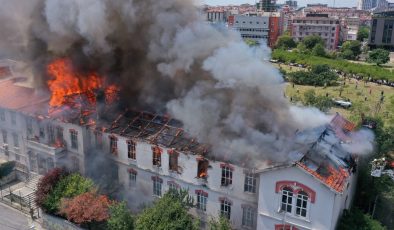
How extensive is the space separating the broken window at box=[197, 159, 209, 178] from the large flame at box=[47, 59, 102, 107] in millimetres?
11296

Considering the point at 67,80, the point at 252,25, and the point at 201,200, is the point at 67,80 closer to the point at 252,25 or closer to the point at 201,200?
the point at 201,200

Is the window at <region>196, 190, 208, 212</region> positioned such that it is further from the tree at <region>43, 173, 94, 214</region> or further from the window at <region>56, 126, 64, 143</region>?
the window at <region>56, 126, 64, 143</region>

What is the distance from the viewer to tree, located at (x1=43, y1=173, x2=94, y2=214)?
20.4 m

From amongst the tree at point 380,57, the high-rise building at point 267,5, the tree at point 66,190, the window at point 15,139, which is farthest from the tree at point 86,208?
the high-rise building at point 267,5

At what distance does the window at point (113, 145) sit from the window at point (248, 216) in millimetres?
8390

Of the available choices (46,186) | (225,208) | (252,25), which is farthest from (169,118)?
(252,25)

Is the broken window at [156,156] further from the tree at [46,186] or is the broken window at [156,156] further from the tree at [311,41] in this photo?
the tree at [311,41]

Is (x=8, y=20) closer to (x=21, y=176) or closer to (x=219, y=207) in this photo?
(x=21, y=176)

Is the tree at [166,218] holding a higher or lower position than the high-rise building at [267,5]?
lower

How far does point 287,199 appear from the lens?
16656mm

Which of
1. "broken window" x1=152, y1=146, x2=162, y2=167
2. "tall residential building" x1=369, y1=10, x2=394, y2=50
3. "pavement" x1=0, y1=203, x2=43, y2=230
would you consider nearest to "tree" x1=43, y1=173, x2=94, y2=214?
"pavement" x1=0, y1=203, x2=43, y2=230

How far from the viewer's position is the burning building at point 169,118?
17297mm

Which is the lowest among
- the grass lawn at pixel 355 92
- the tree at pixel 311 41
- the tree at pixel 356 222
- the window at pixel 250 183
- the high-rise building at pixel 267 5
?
the grass lawn at pixel 355 92

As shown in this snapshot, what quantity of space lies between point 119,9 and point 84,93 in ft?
21.2
